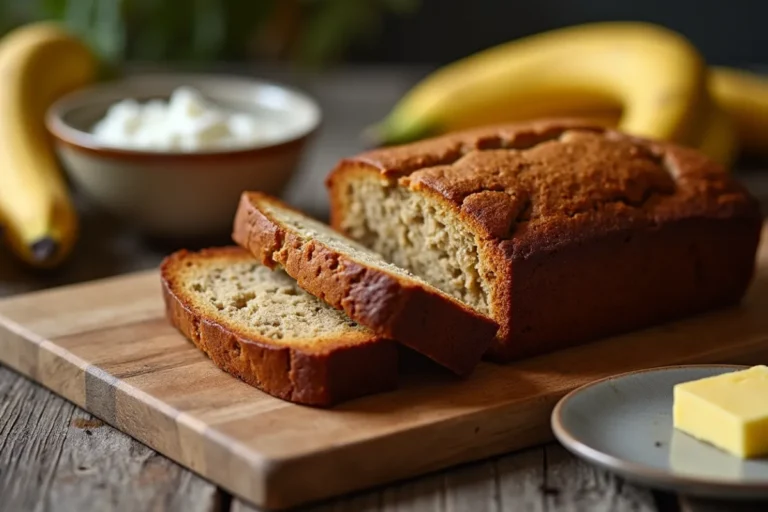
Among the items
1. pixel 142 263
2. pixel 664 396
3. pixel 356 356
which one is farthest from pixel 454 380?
pixel 142 263

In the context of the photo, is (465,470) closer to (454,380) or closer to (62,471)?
(454,380)

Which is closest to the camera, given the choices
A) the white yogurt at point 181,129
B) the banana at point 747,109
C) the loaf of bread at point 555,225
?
the loaf of bread at point 555,225

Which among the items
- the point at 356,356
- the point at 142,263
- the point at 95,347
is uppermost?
the point at 356,356

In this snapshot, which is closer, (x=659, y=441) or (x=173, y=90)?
(x=659, y=441)

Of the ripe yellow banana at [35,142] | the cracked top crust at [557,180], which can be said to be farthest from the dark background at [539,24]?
the cracked top crust at [557,180]

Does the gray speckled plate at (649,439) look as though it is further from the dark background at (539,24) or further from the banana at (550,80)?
the dark background at (539,24)

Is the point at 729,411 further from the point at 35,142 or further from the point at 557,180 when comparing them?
the point at 35,142

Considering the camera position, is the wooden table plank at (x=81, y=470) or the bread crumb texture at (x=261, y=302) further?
the bread crumb texture at (x=261, y=302)
